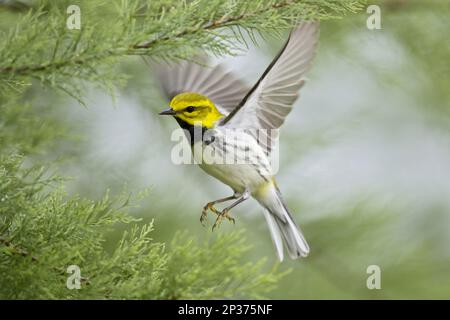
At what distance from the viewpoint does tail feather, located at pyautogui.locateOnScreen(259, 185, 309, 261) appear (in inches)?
58.1

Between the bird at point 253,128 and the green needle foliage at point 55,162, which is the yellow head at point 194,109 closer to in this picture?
the bird at point 253,128

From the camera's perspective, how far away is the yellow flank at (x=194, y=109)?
4.40ft

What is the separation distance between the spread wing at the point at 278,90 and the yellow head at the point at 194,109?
0.04 metres

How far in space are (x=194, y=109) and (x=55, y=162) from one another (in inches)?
20.4

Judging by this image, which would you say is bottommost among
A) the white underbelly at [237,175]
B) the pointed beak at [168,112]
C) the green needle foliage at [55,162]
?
the green needle foliage at [55,162]

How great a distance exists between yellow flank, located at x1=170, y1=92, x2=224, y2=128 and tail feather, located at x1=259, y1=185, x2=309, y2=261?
9.0 inches

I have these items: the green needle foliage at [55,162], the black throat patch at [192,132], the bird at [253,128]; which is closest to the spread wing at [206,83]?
the bird at [253,128]

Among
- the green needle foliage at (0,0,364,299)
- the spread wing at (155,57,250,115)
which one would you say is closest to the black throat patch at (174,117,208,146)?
the spread wing at (155,57,250,115)

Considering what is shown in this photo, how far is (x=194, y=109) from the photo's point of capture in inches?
53.7

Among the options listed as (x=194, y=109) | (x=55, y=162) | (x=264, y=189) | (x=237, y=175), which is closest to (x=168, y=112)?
(x=194, y=109)

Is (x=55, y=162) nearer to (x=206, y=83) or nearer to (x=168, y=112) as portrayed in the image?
(x=168, y=112)

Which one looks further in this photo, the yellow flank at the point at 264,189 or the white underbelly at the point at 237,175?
the yellow flank at the point at 264,189
